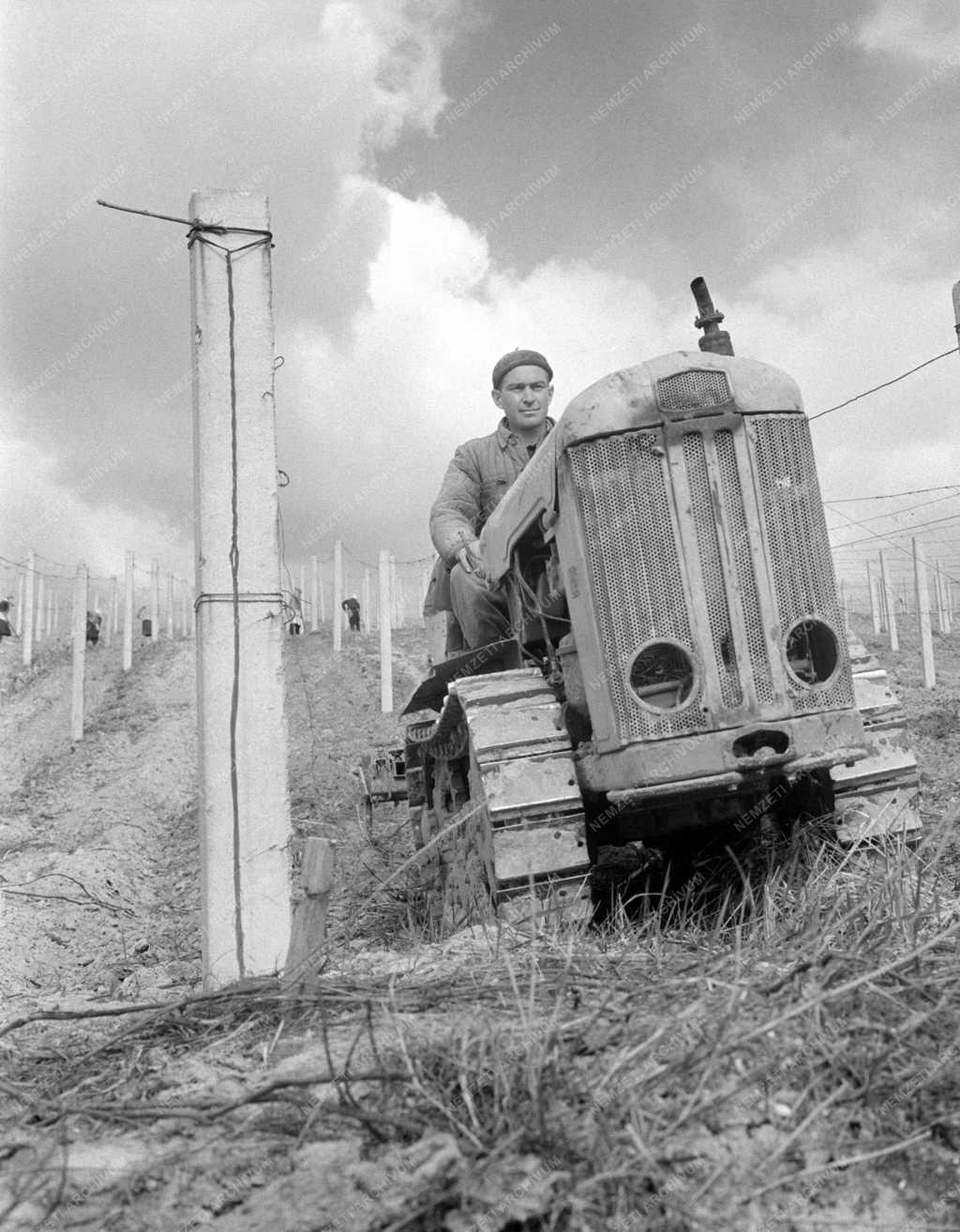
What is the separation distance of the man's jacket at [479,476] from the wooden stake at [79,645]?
1133cm

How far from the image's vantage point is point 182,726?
17.0m

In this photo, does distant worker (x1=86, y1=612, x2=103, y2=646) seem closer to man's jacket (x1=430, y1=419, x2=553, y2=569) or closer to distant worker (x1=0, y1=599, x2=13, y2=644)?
distant worker (x1=0, y1=599, x2=13, y2=644)

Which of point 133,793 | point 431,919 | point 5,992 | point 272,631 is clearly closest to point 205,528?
point 272,631

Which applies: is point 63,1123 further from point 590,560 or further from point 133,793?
point 133,793

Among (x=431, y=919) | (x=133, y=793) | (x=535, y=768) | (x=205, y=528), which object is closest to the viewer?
(x=205, y=528)

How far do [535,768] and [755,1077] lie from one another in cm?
184

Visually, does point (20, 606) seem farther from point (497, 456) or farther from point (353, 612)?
point (497, 456)

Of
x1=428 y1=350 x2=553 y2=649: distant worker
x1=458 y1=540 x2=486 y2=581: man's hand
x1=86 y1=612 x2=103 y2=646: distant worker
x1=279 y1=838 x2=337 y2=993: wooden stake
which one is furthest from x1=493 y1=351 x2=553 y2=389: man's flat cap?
x1=86 y1=612 x2=103 y2=646: distant worker

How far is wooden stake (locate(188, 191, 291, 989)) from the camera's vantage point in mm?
3025

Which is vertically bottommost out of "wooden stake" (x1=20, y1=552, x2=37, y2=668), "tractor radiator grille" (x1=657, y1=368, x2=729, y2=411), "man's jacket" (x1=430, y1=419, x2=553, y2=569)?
"tractor radiator grille" (x1=657, y1=368, x2=729, y2=411)

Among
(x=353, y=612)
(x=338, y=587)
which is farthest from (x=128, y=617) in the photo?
(x=353, y=612)

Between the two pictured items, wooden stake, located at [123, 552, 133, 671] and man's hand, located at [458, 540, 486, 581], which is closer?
man's hand, located at [458, 540, 486, 581]

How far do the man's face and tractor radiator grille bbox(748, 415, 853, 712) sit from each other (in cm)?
184

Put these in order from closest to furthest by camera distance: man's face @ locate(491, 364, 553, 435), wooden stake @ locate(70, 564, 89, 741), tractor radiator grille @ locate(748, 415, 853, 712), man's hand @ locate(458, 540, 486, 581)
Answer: tractor radiator grille @ locate(748, 415, 853, 712)
man's hand @ locate(458, 540, 486, 581)
man's face @ locate(491, 364, 553, 435)
wooden stake @ locate(70, 564, 89, 741)
